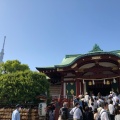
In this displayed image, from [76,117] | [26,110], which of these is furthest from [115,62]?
[76,117]

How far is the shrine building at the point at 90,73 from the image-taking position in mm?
19500

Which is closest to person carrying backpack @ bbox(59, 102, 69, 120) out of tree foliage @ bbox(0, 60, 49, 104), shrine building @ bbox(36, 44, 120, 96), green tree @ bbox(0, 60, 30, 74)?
tree foliage @ bbox(0, 60, 49, 104)

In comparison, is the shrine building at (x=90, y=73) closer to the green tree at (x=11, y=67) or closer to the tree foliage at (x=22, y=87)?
the tree foliage at (x=22, y=87)

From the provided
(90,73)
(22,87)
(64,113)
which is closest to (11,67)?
(90,73)

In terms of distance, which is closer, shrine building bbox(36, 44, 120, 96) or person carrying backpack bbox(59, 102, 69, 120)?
person carrying backpack bbox(59, 102, 69, 120)

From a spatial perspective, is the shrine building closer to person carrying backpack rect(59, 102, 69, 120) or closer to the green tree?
person carrying backpack rect(59, 102, 69, 120)

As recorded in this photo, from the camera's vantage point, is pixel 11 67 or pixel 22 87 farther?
pixel 11 67

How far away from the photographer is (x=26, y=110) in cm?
1510

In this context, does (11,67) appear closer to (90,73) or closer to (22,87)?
(90,73)

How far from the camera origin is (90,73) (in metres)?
20.8

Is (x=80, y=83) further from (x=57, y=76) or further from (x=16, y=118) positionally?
(x=16, y=118)

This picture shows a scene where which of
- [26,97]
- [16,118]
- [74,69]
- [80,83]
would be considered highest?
[74,69]

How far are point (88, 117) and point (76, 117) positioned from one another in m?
0.58

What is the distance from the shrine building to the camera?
19500 millimetres
